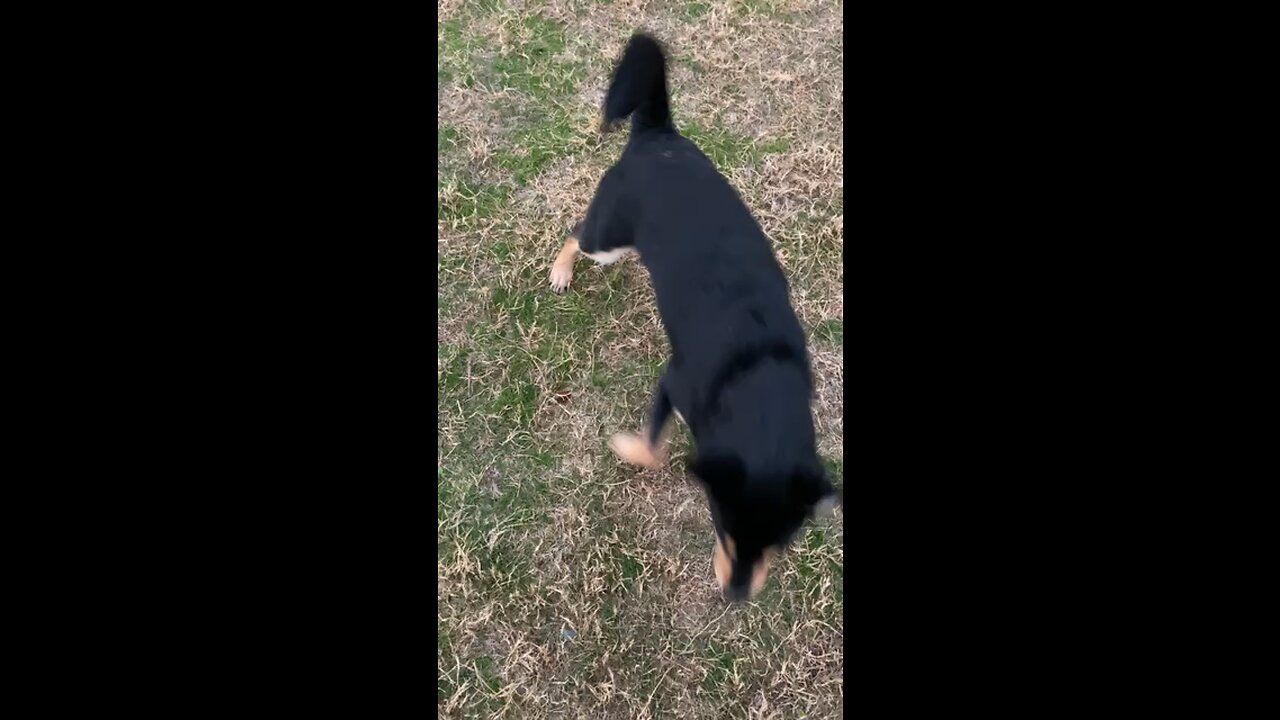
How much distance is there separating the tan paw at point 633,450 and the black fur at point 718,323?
30 cm

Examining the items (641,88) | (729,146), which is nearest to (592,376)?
(641,88)

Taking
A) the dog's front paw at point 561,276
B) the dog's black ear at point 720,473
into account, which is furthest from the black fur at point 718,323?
the dog's front paw at point 561,276

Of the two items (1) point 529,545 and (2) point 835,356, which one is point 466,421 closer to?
(1) point 529,545

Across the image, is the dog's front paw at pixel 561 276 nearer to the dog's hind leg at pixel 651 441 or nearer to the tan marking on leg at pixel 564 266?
the tan marking on leg at pixel 564 266

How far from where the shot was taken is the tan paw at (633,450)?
347 centimetres

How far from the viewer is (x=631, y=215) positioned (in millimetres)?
3057

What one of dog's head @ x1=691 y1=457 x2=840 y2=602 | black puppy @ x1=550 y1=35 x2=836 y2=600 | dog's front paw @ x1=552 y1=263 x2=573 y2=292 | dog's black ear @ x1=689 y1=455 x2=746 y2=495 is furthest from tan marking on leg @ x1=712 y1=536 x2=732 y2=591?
dog's front paw @ x1=552 y1=263 x2=573 y2=292

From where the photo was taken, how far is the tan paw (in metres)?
3.47

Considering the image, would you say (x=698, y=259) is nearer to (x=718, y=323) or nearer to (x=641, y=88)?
(x=718, y=323)

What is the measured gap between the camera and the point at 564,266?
3.77 m

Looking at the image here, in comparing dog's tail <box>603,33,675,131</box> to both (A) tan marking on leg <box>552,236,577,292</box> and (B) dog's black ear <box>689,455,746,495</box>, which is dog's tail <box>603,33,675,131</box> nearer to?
(A) tan marking on leg <box>552,236,577,292</box>

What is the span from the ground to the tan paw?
0.19 feet

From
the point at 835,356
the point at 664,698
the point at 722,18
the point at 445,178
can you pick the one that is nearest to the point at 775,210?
the point at 835,356

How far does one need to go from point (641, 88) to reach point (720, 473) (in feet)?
5.36
